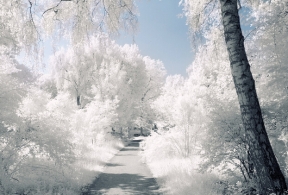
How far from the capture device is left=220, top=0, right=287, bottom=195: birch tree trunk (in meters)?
3.44

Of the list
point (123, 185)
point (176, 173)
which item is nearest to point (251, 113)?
point (176, 173)

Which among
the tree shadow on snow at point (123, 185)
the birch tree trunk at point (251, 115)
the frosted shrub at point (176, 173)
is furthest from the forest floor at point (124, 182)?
the birch tree trunk at point (251, 115)

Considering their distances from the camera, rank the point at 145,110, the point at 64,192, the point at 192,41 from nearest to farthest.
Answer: the point at 192,41, the point at 64,192, the point at 145,110

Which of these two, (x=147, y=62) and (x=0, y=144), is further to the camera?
(x=147, y=62)

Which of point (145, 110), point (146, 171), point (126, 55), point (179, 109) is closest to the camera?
point (146, 171)

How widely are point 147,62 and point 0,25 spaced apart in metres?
35.1

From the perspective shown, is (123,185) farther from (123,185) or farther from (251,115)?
(251,115)

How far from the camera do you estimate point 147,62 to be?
39562 millimetres

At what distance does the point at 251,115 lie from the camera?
3.58m

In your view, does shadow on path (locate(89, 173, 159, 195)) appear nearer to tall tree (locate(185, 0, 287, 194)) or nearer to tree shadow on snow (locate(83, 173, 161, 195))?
tree shadow on snow (locate(83, 173, 161, 195))

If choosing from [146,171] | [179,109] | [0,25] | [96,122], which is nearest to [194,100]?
[179,109]

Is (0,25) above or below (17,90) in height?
above

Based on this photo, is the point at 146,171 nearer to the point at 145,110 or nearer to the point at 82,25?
the point at 82,25

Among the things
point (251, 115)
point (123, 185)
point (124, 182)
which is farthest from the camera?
point (124, 182)
